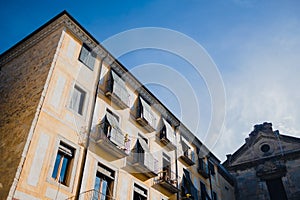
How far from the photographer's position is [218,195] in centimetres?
2731

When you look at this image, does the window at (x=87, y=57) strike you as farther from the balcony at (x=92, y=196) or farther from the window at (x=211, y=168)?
the window at (x=211, y=168)

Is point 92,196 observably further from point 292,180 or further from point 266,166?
point 266,166

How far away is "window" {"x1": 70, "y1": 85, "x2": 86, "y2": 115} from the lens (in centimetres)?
1508

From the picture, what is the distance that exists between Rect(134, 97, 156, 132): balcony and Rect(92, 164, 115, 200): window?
4.82 metres

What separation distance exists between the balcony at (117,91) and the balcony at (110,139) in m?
2.06

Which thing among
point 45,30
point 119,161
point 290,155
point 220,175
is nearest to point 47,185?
point 119,161

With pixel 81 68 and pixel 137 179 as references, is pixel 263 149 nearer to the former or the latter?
pixel 137 179

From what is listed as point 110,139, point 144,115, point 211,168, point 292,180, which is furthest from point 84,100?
point 292,180

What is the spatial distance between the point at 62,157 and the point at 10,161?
224cm

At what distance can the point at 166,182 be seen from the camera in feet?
60.6

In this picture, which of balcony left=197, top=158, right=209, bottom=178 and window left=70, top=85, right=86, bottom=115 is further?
balcony left=197, top=158, right=209, bottom=178

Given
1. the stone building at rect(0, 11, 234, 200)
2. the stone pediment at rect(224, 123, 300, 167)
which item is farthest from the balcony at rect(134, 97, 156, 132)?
the stone pediment at rect(224, 123, 300, 167)

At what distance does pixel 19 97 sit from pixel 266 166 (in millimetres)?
25586

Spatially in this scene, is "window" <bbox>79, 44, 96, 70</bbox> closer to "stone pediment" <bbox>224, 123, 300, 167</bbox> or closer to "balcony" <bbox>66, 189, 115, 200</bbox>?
"balcony" <bbox>66, 189, 115, 200</bbox>
